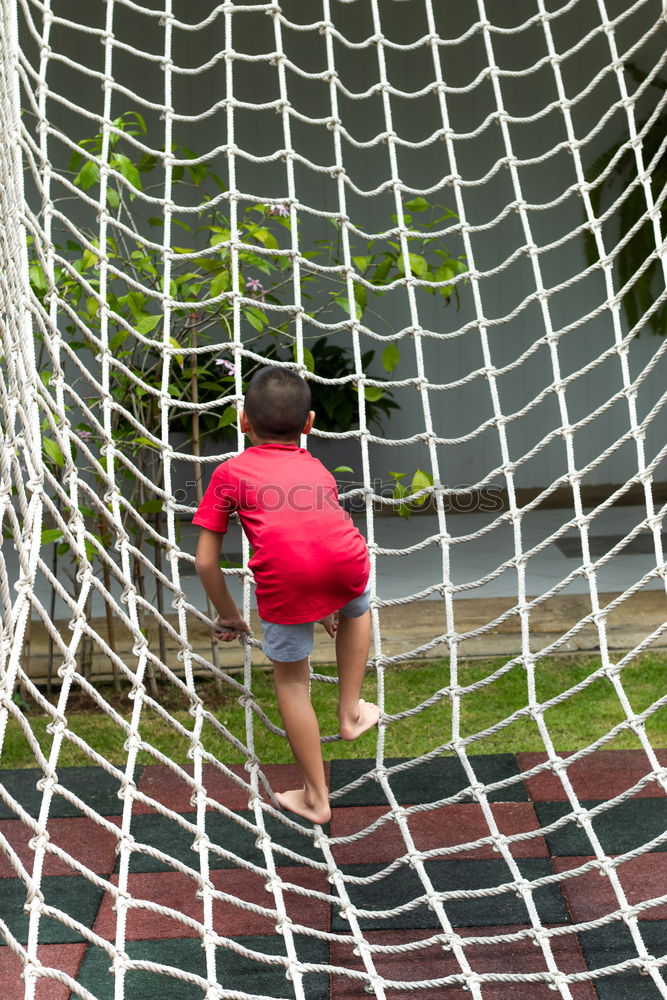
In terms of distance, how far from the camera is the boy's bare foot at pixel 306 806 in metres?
1.66

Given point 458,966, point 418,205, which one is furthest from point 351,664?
point 418,205

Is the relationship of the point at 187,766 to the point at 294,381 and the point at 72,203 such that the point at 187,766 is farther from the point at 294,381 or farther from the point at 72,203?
the point at 72,203

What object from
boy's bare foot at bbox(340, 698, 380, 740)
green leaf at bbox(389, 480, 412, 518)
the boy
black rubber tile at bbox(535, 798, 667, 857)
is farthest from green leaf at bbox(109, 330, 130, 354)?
black rubber tile at bbox(535, 798, 667, 857)

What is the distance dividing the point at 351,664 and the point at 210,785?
468mm

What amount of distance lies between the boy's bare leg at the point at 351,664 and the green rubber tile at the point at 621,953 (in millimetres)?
435

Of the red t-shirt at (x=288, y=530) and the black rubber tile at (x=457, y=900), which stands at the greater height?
the red t-shirt at (x=288, y=530)

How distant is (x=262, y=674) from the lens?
9.31 ft

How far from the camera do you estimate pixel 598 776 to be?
203 cm

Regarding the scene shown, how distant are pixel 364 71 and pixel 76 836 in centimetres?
394

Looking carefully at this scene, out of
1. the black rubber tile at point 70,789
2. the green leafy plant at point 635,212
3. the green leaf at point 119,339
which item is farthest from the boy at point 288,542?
the green leafy plant at point 635,212

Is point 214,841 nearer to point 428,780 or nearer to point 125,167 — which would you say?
point 428,780

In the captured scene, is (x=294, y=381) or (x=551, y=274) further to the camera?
(x=551, y=274)

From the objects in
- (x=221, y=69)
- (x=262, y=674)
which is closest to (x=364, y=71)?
(x=221, y=69)

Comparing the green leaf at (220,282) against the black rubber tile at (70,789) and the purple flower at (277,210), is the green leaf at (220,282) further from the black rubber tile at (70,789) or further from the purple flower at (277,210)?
the black rubber tile at (70,789)
